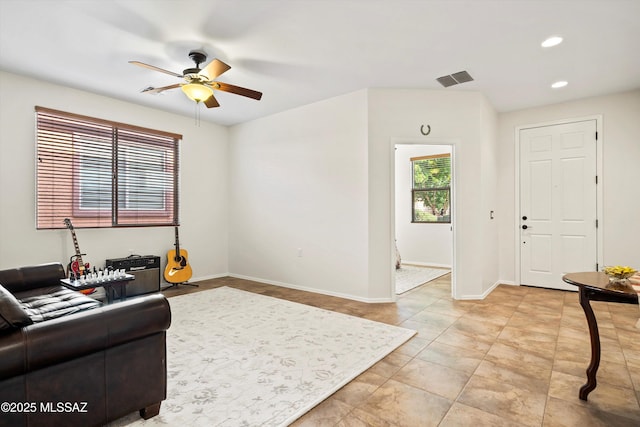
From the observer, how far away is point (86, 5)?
246 cm

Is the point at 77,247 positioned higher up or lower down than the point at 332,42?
lower down

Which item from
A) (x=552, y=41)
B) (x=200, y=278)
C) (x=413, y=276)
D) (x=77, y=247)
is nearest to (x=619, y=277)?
(x=552, y=41)

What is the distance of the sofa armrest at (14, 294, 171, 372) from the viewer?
139 centimetres

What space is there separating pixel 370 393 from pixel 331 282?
2.52 metres

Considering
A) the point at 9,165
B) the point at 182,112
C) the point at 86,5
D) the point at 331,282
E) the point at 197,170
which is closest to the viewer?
the point at 86,5

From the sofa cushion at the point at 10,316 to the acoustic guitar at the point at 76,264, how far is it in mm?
2321

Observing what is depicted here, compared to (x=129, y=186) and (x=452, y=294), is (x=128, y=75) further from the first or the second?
(x=452, y=294)

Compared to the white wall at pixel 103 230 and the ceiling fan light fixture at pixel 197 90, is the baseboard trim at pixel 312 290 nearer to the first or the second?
the white wall at pixel 103 230

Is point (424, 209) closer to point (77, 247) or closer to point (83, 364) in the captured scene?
point (77, 247)

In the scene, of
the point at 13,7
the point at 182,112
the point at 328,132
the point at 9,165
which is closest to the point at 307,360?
the point at 328,132

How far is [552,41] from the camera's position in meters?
2.98

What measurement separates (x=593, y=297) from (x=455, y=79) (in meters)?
2.91

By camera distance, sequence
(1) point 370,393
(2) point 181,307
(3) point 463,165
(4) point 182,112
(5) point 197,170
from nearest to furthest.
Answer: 1. (1) point 370,393
2. (2) point 181,307
3. (3) point 463,165
4. (4) point 182,112
5. (5) point 197,170

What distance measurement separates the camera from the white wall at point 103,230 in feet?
12.0
